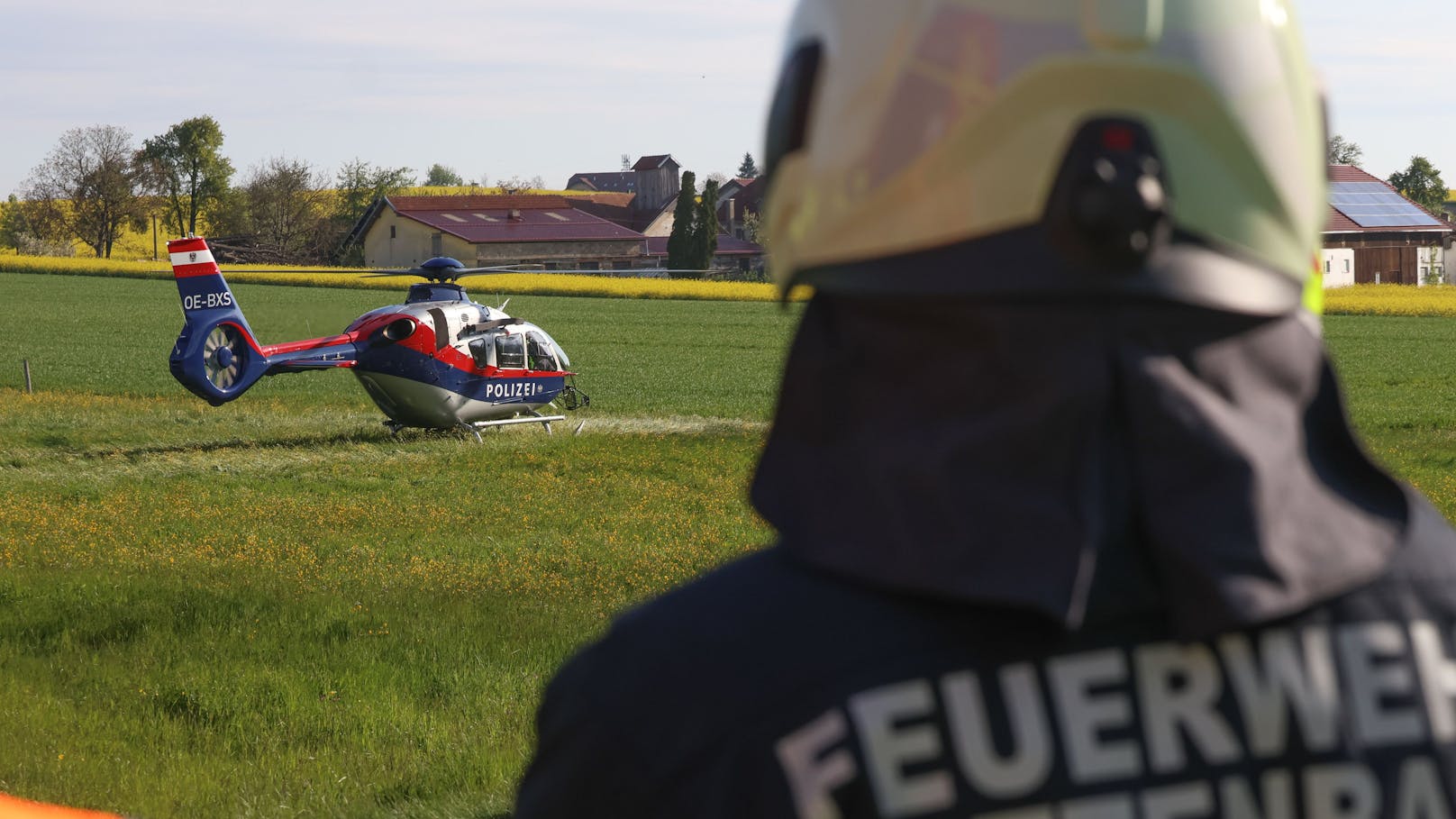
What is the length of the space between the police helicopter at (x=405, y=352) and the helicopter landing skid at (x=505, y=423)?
0.04 m

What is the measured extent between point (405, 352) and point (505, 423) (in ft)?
8.45

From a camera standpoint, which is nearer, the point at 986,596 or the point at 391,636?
the point at 986,596

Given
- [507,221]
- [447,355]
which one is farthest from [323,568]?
[507,221]

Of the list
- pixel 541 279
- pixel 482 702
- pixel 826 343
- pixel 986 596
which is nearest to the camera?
pixel 986 596

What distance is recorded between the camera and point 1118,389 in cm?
122

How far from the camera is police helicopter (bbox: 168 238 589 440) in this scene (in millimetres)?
23797

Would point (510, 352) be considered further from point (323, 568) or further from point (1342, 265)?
point (1342, 265)

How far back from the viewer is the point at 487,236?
9550 cm

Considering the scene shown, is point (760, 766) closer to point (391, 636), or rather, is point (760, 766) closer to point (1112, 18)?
point (1112, 18)

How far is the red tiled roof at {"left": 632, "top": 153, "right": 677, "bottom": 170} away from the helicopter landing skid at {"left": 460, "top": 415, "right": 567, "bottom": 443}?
123607mm

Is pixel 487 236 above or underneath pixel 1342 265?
above

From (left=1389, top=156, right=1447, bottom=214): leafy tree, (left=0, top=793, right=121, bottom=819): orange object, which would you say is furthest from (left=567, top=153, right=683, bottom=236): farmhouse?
(left=0, top=793, right=121, bottom=819): orange object

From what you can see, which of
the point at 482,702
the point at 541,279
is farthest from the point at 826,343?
the point at 541,279

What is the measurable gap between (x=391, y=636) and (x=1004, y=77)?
9754 mm
